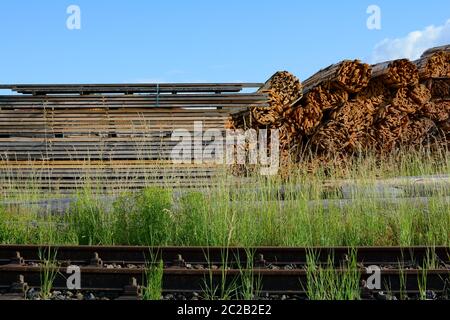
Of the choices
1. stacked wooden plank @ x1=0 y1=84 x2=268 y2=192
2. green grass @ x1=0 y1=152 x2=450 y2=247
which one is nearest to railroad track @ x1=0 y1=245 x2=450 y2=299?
green grass @ x1=0 y1=152 x2=450 y2=247

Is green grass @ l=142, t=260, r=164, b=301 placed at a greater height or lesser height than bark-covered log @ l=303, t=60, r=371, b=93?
lesser

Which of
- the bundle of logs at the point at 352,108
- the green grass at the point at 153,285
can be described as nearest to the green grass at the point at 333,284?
the green grass at the point at 153,285

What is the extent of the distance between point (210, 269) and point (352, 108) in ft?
32.4

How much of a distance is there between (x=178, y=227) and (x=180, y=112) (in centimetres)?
613

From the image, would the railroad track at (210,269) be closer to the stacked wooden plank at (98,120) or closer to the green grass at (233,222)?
the green grass at (233,222)

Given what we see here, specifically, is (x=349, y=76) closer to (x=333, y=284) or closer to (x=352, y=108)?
(x=352, y=108)

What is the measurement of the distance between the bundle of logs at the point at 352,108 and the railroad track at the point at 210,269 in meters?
7.64

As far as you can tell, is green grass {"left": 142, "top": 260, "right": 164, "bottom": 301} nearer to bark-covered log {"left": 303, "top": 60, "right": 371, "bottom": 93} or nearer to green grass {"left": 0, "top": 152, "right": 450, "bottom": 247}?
green grass {"left": 0, "top": 152, "right": 450, "bottom": 247}

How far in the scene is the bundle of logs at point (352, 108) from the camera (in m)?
14.0

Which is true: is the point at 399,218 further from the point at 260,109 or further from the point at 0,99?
the point at 0,99

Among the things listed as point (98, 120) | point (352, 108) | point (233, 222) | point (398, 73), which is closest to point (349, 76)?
point (352, 108)

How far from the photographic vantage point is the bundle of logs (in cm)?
1405

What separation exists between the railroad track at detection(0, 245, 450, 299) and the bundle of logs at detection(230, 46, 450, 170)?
7.64m
